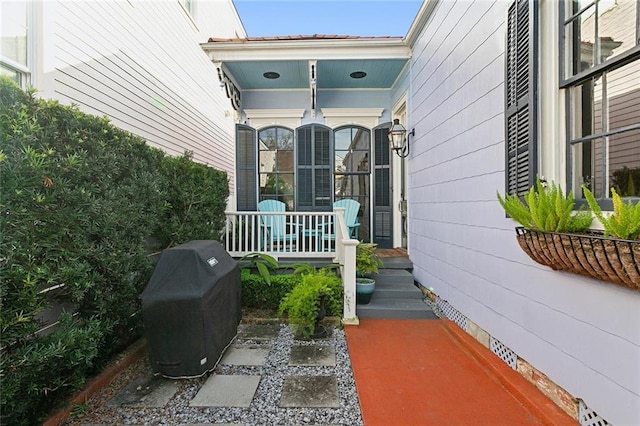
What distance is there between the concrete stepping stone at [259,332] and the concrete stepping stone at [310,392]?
0.90 metres

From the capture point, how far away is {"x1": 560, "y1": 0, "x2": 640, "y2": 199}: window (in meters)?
1.53

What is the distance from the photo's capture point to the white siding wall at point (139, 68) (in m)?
2.67

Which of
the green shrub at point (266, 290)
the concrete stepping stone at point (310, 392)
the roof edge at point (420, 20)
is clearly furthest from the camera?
the green shrub at point (266, 290)

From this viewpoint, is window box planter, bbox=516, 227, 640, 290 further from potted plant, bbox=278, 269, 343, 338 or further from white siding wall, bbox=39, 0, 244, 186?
white siding wall, bbox=39, 0, 244, 186

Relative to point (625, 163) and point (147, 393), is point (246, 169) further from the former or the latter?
point (625, 163)

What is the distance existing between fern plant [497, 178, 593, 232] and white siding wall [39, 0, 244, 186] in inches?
144

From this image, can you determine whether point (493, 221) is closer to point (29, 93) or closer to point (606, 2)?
point (606, 2)

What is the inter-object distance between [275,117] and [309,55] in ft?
5.05

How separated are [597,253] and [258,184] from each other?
531 centimetres

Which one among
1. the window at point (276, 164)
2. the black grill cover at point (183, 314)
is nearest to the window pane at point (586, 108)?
the black grill cover at point (183, 314)

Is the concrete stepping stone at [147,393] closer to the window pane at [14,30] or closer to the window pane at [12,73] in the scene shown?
the window pane at [12,73]

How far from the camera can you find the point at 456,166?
3199mm

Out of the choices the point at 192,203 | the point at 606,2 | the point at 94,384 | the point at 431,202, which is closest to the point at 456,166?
the point at 431,202

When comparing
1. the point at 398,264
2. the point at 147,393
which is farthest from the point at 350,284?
the point at 147,393
